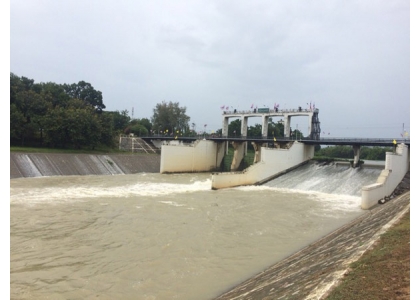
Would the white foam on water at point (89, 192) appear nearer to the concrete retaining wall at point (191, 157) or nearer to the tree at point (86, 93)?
the concrete retaining wall at point (191, 157)

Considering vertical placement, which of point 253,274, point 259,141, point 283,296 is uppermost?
point 259,141

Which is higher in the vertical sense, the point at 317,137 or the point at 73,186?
the point at 317,137

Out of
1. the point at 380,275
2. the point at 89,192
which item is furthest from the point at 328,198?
the point at 380,275

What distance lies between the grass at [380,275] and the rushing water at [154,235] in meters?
3.12

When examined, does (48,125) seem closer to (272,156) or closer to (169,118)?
(272,156)

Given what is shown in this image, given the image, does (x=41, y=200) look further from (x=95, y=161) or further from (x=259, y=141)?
(x=259, y=141)

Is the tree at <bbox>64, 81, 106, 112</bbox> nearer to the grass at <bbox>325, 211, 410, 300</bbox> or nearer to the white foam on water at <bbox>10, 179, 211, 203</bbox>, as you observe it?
the white foam on water at <bbox>10, 179, 211, 203</bbox>

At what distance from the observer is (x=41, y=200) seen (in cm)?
1590

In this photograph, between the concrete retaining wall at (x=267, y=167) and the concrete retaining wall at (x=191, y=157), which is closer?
the concrete retaining wall at (x=267, y=167)

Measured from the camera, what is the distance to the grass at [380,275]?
12.8 ft

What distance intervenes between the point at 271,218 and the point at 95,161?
22502mm

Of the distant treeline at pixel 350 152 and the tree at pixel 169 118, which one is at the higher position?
the tree at pixel 169 118

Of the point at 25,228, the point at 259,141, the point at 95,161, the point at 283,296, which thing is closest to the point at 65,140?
the point at 95,161

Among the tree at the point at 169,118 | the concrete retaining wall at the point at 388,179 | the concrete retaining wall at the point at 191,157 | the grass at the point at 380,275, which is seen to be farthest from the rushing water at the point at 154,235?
the tree at the point at 169,118
